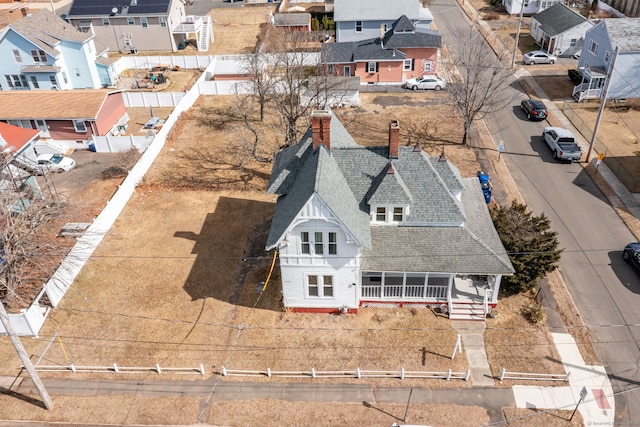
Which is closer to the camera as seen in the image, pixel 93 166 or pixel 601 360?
pixel 601 360

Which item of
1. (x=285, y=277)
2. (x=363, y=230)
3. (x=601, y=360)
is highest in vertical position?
(x=363, y=230)

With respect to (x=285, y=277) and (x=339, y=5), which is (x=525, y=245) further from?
(x=339, y=5)

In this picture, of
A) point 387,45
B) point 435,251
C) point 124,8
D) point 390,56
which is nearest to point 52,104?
point 124,8

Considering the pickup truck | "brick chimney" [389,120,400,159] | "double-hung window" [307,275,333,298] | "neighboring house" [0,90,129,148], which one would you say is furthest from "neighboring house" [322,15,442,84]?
"double-hung window" [307,275,333,298]

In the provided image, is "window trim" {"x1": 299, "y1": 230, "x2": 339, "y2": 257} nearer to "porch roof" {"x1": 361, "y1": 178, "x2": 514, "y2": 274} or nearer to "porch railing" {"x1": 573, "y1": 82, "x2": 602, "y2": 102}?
"porch roof" {"x1": 361, "y1": 178, "x2": 514, "y2": 274}

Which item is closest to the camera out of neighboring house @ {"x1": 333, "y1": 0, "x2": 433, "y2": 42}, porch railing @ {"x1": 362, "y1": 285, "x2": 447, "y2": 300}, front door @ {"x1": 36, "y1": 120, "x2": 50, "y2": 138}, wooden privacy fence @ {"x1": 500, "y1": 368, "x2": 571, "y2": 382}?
wooden privacy fence @ {"x1": 500, "y1": 368, "x2": 571, "y2": 382}

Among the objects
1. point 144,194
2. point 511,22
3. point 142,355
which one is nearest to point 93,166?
point 144,194
